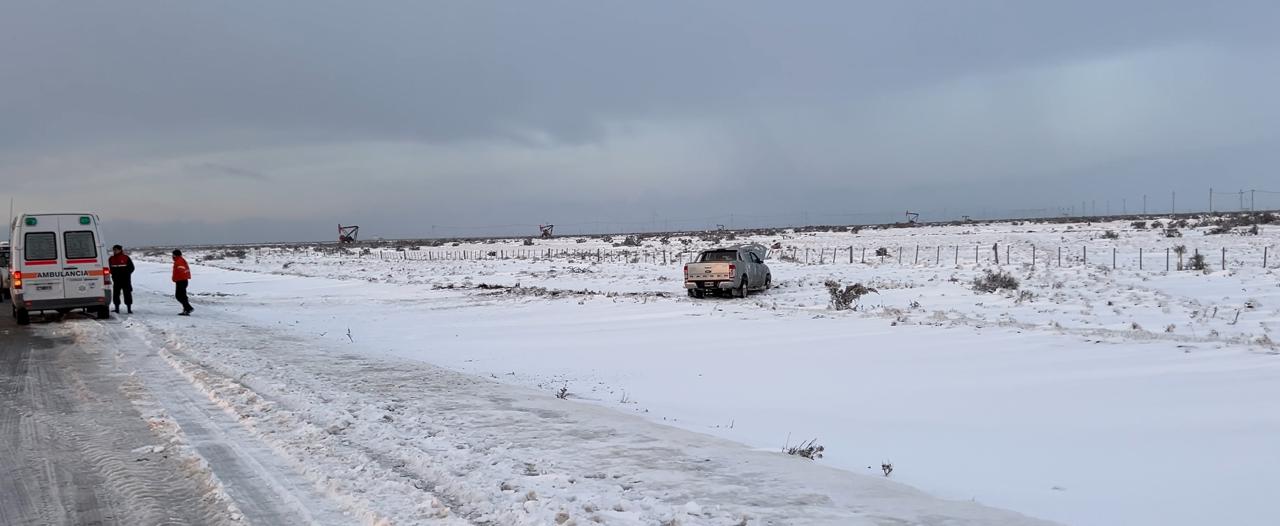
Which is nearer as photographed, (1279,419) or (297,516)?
(297,516)

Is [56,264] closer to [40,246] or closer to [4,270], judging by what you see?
[40,246]

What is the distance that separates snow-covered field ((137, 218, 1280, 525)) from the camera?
18.5ft

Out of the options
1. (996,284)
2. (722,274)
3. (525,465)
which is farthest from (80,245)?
(996,284)

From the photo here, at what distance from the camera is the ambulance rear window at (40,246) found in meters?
17.4

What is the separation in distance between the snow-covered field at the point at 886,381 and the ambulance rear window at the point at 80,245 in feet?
8.87

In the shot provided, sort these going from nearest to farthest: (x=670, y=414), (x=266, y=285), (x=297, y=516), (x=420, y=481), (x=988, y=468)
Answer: (x=297, y=516)
(x=420, y=481)
(x=988, y=468)
(x=670, y=414)
(x=266, y=285)

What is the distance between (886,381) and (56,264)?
1817 cm

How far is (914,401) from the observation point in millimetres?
8766

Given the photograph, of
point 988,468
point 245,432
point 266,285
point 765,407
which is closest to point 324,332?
point 245,432

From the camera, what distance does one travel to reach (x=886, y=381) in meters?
9.94

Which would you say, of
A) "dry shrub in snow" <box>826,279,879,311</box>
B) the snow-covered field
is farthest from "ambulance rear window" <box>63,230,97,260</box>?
"dry shrub in snow" <box>826,279,879,311</box>

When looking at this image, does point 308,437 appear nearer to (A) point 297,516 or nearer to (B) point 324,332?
(A) point 297,516

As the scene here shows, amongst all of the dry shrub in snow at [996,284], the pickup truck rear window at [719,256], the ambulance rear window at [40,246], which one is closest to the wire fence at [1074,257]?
the pickup truck rear window at [719,256]

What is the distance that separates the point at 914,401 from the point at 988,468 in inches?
103
